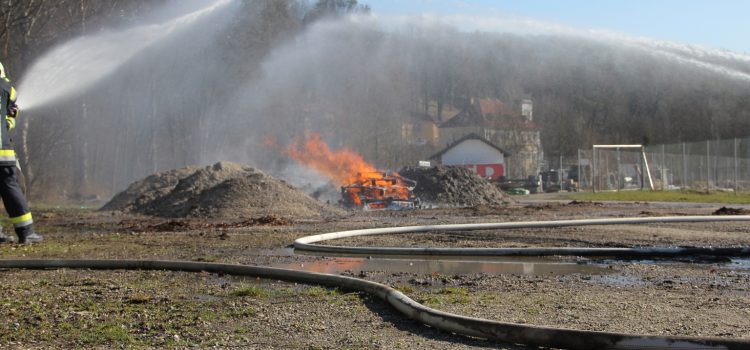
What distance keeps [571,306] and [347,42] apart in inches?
1722

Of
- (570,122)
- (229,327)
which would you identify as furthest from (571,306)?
(570,122)

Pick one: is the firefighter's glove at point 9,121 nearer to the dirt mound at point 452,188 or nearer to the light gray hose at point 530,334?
the light gray hose at point 530,334

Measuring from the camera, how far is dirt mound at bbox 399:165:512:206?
30406 millimetres

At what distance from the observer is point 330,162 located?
3856cm

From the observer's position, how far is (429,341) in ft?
18.5

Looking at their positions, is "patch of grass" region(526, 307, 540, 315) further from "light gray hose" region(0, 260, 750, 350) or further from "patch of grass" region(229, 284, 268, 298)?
"patch of grass" region(229, 284, 268, 298)

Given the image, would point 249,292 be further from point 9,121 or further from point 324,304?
point 9,121

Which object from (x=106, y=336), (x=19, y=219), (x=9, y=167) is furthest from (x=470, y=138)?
(x=106, y=336)

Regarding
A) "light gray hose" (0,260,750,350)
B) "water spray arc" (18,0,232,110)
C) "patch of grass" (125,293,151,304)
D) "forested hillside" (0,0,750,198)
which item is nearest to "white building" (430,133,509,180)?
"forested hillside" (0,0,750,198)

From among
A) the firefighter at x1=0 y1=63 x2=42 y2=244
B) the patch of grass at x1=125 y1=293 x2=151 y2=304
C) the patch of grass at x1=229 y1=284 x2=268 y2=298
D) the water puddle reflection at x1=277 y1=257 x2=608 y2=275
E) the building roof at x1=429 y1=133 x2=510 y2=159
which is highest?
the building roof at x1=429 y1=133 x2=510 y2=159

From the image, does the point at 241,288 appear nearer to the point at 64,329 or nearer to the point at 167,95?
the point at 64,329

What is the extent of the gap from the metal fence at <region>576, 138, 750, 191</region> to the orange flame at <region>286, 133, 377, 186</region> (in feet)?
48.3

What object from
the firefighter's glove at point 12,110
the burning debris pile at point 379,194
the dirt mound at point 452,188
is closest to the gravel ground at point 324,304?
the firefighter's glove at point 12,110

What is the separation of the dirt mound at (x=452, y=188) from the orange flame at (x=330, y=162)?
361cm
